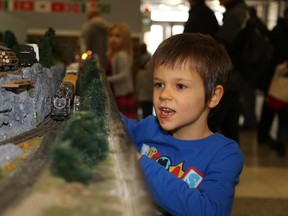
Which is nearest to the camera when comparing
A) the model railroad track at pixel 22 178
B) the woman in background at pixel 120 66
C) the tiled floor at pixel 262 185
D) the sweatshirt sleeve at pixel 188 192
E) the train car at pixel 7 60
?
the model railroad track at pixel 22 178

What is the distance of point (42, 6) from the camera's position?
32.5 ft

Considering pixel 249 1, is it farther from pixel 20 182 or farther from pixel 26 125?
pixel 20 182

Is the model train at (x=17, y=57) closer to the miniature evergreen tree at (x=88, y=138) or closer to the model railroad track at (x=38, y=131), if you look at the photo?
the model railroad track at (x=38, y=131)

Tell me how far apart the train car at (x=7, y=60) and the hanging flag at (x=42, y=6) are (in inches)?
291

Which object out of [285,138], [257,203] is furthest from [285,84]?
[257,203]

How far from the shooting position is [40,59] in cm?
328

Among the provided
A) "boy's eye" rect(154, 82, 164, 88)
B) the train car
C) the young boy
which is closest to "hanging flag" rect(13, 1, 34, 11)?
the train car

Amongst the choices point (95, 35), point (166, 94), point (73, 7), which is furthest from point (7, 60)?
point (73, 7)

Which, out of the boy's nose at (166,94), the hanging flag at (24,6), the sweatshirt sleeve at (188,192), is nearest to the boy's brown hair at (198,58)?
the boy's nose at (166,94)

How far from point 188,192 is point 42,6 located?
8.61 metres

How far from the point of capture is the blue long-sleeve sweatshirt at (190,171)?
6.22 feet

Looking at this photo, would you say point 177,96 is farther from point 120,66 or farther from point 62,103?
point 120,66

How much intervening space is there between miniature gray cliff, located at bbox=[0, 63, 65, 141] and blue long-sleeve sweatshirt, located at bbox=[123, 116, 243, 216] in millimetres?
545

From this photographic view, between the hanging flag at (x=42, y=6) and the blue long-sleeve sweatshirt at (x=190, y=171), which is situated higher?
the hanging flag at (x=42, y=6)
